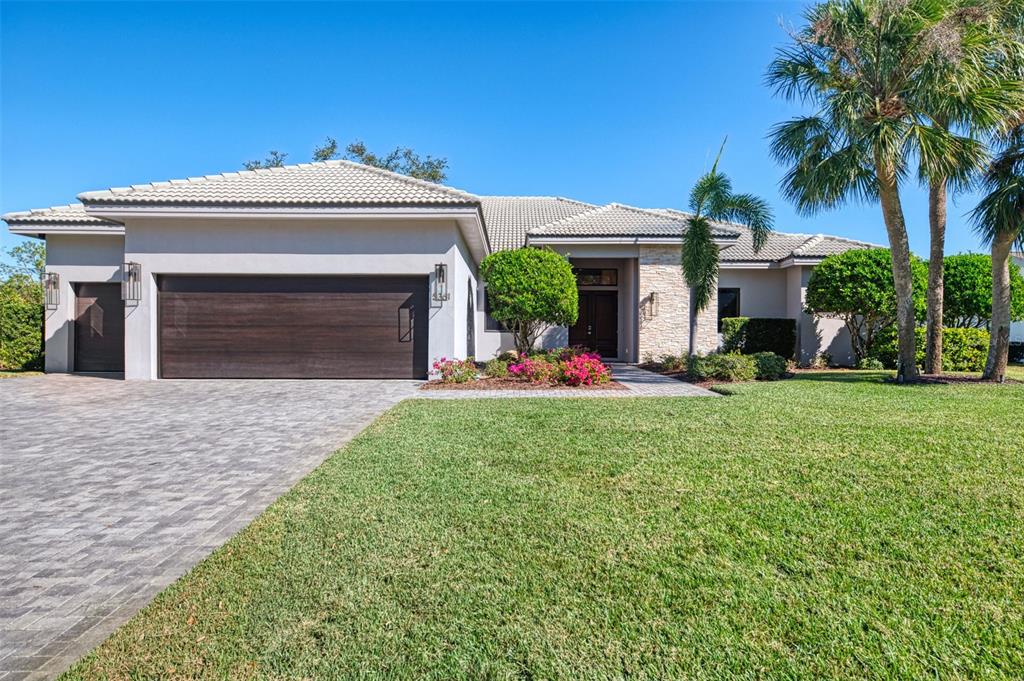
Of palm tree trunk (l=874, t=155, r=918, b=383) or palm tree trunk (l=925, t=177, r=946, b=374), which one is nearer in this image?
palm tree trunk (l=874, t=155, r=918, b=383)

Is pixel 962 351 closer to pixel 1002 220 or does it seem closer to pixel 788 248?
pixel 1002 220

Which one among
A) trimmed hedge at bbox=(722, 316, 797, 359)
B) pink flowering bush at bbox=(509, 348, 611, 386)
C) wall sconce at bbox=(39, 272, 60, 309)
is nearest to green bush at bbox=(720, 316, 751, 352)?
trimmed hedge at bbox=(722, 316, 797, 359)

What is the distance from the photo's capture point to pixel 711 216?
13.6 meters

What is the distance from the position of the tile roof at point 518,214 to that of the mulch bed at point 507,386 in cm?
785

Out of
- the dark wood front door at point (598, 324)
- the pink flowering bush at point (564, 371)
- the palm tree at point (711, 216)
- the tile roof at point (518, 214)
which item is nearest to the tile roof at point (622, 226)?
the palm tree at point (711, 216)

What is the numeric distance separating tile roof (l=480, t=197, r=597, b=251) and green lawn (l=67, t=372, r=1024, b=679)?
1420cm

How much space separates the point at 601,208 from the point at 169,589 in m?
18.5

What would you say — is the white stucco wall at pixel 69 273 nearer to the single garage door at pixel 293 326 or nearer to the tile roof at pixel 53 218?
the tile roof at pixel 53 218

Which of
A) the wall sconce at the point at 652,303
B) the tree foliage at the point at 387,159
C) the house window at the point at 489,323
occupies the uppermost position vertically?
the tree foliage at the point at 387,159

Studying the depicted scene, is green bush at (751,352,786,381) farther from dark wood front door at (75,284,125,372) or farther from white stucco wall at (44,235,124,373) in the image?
white stucco wall at (44,235,124,373)

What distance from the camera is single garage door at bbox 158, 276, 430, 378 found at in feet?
39.7

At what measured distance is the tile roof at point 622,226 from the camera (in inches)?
631

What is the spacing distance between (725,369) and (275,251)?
1122 cm

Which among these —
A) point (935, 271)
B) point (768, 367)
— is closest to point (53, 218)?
point (768, 367)
